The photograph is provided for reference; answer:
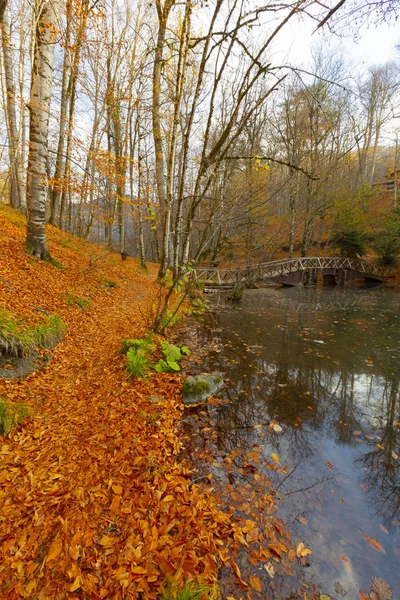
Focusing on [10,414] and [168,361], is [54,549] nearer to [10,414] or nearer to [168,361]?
[10,414]

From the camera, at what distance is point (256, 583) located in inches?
75.7

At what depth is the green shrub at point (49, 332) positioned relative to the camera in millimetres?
4248

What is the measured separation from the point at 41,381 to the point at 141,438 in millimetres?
1780

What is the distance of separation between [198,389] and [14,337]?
9.49 feet

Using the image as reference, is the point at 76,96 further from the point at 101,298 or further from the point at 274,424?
the point at 274,424

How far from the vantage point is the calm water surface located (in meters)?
2.29

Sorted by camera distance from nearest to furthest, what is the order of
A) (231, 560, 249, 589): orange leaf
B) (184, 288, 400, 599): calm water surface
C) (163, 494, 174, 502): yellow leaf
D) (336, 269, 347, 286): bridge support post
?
(231, 560, 249, 589): orange leaf
(184, 288, 400, 599): calm water surface
(163, 494, 174, 502): yellow leaf
(336, 269, 347, 286): bridge support post

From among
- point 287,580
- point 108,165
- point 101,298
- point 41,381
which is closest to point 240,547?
point 287,580

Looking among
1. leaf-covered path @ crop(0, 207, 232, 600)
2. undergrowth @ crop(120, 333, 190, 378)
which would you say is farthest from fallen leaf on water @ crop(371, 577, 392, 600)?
undergrowth @ crop(120, 333, 190, 378)

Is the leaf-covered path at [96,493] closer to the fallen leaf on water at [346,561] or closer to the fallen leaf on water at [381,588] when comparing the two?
the fallen leaf on water at [346,561]

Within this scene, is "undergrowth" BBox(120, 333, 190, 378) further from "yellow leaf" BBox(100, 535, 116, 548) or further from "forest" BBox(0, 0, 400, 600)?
"yellow leaf" BBox(100, 535, 116, 548)

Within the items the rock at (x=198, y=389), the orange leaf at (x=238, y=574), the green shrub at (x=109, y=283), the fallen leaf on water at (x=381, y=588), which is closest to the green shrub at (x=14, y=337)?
the rock at (x=198, y=389)

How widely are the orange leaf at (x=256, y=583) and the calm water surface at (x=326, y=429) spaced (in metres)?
0.12

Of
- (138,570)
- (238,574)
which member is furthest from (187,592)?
(238,574)
